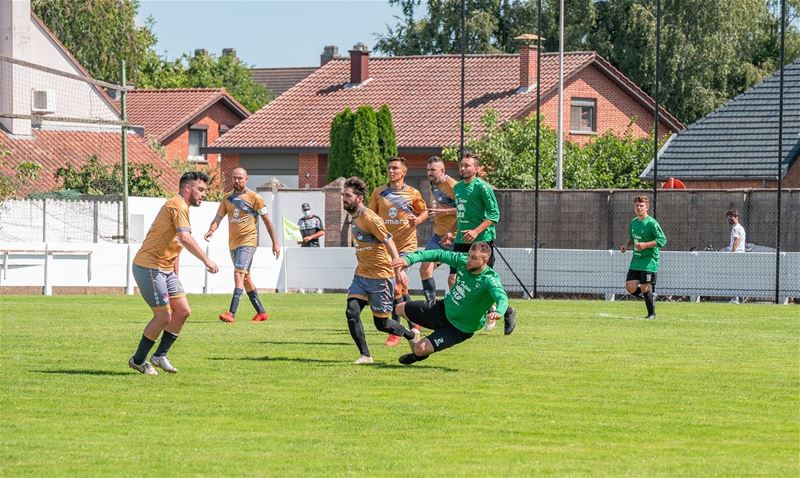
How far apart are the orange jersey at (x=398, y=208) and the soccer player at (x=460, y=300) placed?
314 centimetres

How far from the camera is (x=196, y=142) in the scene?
74.2m

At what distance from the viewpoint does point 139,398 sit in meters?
12.0

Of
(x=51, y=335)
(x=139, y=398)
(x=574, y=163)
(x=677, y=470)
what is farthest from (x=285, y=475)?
(x=574, y=163)

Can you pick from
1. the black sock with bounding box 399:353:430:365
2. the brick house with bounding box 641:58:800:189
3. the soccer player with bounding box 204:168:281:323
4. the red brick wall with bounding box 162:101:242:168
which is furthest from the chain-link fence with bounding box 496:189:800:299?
the red brick wall with bounding box 162:101:242:168

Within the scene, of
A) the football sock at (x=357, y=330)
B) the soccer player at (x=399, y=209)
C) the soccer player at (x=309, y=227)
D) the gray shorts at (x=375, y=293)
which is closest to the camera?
the football sock at (x=357, y=330)

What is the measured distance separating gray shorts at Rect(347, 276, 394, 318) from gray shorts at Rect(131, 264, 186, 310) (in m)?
2.23

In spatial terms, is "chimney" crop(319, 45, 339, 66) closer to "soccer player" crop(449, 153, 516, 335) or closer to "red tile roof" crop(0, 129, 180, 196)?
"red tile roof" crop(0, 129, 180, 196)

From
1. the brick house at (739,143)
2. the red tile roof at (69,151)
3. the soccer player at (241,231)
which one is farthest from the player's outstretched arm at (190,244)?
the brick house at (739,143)

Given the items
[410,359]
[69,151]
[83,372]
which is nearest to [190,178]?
[83,372]

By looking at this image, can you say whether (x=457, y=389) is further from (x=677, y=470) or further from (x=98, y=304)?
(x=98, y=304)

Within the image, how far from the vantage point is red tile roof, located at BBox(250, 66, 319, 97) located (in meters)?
116

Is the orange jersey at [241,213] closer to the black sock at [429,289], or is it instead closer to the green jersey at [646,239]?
the black sock at [429,289]

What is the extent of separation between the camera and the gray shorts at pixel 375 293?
15.5m

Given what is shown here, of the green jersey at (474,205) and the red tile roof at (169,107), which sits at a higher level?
the red tile roof at (169,107)
